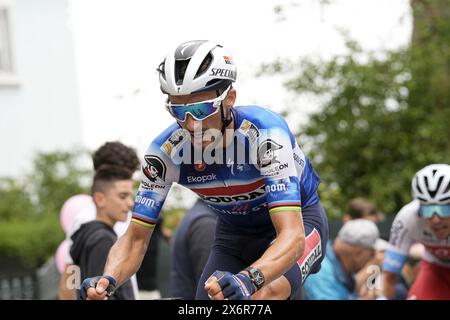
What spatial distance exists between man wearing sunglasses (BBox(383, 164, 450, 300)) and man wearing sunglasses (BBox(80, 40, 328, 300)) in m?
1.51

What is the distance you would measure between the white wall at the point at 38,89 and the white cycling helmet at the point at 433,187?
49.4ft

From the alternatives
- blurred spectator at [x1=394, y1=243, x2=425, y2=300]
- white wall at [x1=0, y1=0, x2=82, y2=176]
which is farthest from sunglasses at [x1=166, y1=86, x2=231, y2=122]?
white wall at [x1=0, y1=0, x2=82, y2=176]

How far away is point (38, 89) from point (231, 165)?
17182 millimetres

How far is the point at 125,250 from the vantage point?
4.93 m

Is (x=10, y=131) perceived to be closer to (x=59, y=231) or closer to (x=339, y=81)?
(x=59, y=231)

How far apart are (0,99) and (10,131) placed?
83 cm

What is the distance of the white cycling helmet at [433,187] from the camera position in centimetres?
650

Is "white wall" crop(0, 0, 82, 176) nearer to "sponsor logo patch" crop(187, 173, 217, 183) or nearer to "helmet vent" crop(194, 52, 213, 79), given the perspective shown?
"sponsor logo patch" crop(187, 173, 217, 183)

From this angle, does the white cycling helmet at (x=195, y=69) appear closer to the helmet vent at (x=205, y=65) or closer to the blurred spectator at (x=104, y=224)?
the helmet vent at (x=205, y=65)

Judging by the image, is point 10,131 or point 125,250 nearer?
point 125,250
